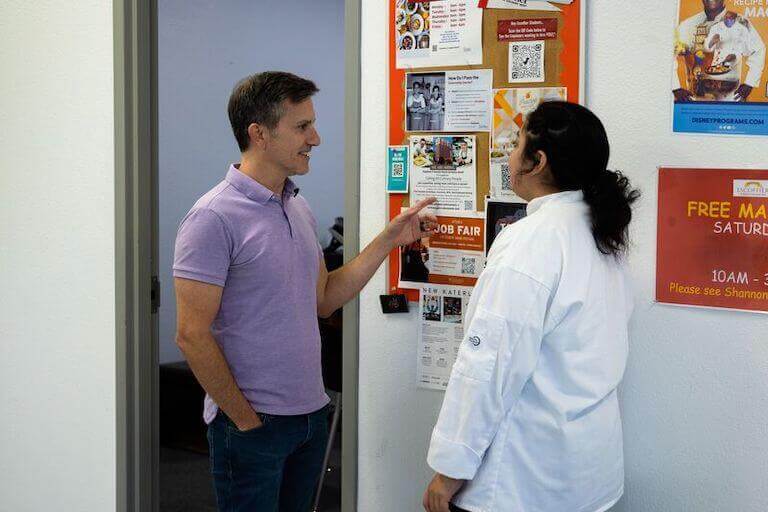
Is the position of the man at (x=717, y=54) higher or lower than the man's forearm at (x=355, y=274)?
higher

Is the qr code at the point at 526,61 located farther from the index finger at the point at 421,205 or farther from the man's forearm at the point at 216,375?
the man's forearm at the point at 216,375

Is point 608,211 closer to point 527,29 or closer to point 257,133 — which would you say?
point 527,29

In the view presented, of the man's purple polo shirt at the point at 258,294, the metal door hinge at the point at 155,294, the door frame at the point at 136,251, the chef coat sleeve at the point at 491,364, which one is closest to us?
the chef coat sleeve at the point at 491,364

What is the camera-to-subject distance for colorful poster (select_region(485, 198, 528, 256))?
6.02ft

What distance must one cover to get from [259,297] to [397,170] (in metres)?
0.47

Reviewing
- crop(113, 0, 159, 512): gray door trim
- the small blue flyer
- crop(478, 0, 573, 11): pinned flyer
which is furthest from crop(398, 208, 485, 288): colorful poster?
crop(113, 0, 159, 512): gray door trim

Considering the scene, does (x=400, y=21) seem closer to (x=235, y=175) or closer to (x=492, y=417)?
(x=235, y=175)

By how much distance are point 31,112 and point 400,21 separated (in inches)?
54.8

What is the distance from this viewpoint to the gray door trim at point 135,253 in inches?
93.6

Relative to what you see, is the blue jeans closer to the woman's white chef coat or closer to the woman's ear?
the woman's white chef coat

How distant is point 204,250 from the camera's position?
1.78 meters

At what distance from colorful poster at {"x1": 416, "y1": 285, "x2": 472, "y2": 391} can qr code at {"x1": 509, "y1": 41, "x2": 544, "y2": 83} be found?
0.52 meters

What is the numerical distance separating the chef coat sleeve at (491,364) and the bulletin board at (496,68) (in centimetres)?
50

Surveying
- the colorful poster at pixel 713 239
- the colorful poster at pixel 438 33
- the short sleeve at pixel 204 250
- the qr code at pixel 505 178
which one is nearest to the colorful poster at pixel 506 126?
the qr code at pixel 505 178
